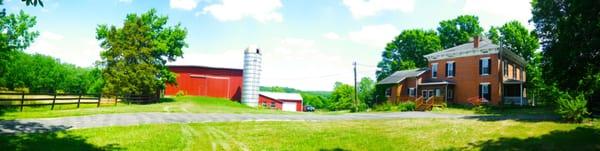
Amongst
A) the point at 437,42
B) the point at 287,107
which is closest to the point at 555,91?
the point at 437,42

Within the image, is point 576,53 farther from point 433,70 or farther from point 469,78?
point 433,70

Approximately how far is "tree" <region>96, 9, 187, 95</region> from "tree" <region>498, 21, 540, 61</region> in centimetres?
4252

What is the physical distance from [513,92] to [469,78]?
4324 mm

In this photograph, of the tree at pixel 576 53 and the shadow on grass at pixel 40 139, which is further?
the tree at pixel 576 53

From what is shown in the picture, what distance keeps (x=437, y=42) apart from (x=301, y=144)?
54965mm

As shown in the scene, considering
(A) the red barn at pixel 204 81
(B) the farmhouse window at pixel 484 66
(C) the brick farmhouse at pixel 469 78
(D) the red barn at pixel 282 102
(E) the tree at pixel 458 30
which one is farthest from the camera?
(D) the red barn at pixel 282 102

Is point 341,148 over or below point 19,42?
below

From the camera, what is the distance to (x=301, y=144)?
14180 millimetres

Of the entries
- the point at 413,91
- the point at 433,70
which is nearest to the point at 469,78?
the point at 433,70

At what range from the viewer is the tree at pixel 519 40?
57.0m

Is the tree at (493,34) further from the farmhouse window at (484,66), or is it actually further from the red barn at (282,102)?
the red barn at (282,102)

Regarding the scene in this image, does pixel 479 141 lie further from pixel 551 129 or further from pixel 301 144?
pixel 301 144

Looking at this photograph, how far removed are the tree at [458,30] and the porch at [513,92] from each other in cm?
2122

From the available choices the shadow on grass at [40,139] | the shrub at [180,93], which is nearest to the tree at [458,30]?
the shrub at [180,93]
